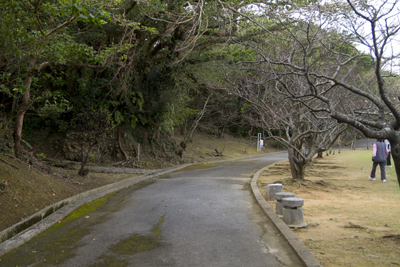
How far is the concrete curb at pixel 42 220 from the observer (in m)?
5.64

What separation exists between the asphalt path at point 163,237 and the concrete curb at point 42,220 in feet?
0.53

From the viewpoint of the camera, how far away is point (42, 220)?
23.1ft

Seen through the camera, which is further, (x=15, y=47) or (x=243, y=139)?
(x=243, y=139)

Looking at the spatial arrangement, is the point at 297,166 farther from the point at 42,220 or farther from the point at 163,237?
the point at 42,220

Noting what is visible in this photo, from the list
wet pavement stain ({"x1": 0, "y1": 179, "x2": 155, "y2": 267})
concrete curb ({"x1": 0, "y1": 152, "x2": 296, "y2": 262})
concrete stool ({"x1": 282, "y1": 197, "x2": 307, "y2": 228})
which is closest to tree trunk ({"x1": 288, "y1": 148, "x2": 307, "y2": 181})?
concrete curb ({"x1": 0, "y1": 152, "x2": 296, "y2": 262})

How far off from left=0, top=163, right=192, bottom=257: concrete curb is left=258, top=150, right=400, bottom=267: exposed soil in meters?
4.86

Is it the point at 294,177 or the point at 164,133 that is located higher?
the point at 164,133

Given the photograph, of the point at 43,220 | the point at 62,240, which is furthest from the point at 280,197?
the point at 43,220

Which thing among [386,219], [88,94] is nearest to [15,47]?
[386,219]

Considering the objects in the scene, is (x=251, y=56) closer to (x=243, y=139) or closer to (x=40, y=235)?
(x=40, y=235)

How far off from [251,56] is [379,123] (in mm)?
10508

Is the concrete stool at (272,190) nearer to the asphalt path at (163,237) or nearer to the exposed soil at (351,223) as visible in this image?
the asphalt path at (163,237)

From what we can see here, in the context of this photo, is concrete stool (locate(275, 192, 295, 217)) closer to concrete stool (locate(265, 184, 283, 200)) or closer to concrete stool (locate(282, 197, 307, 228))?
concrete stool (locate(282, 197, 307, 228))

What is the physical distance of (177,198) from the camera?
9953 millimetres
